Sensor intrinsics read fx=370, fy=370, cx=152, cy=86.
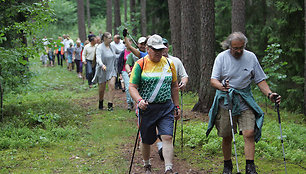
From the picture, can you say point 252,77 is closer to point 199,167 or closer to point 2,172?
point 199,167

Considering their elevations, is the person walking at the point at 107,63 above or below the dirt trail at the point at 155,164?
above

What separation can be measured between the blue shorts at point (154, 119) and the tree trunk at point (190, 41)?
8.72m

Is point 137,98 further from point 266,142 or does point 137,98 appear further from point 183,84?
point 266,142

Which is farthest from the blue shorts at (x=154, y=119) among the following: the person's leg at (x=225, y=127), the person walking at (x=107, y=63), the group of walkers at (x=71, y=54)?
the group of walkers at (x=71, y=54)

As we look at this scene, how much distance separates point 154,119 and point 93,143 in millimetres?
3370

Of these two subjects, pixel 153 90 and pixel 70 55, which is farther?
pixel 70 55

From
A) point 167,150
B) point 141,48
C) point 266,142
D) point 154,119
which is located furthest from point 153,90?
point 141,48

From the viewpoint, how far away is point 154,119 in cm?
562

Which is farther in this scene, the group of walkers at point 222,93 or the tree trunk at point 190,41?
the tree trunk at point 190,41

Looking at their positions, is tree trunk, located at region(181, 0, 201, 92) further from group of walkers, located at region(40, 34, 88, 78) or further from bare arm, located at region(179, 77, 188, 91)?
bare arm, located at region(179, 77, 188, 91)

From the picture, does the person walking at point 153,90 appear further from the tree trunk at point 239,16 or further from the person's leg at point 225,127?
the tree trunk at point 239,16

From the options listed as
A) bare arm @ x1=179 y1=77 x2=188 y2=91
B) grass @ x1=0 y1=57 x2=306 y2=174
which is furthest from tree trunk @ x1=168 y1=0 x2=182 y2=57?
bare arm @ x1=179 y1=77 x2=188 y2=91

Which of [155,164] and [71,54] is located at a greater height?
[71,54]

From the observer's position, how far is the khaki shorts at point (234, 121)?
5516mm
